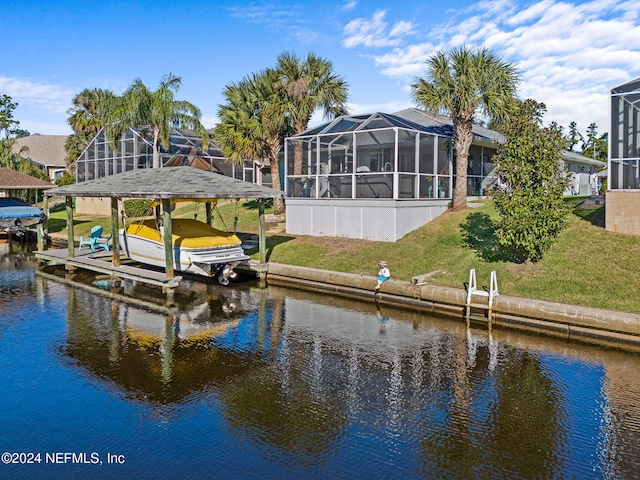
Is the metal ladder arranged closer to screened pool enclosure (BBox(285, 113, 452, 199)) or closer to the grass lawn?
the grass lawn

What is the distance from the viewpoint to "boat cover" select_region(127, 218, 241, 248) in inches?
635

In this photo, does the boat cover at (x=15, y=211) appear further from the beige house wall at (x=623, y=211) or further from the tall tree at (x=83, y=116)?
the beige house wall at (x=623, y=211)

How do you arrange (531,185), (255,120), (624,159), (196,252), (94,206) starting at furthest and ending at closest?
(94,206) < (255,120) < (196,252) < (624,159) < (531,185)

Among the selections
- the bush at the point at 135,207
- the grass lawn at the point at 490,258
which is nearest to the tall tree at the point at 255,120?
the grass lawn at the point at 490,258

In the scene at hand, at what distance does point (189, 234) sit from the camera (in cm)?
1661

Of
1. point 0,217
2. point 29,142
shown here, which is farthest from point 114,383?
point 29,142

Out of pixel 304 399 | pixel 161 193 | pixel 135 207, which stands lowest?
pixel 304 399

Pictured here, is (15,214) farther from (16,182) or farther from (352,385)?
(352,385)

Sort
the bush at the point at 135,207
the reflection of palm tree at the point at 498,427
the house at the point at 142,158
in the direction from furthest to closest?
the bush at the point at 135,207 → the house at the point at 142,158 → the reflection of palm tree at the point at 498,427

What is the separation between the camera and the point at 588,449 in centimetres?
641

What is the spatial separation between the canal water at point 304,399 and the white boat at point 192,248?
3.33 m

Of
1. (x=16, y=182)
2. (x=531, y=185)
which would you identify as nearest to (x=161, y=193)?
(x=531, y=185)

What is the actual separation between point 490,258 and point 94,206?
30.8 m

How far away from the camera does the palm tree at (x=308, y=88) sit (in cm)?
2431
